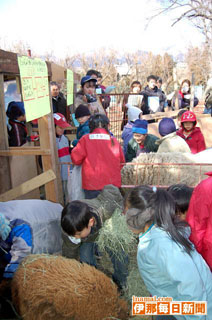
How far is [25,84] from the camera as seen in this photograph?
244 centimetres

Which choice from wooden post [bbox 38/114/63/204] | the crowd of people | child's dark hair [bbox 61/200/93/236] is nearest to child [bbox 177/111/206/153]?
the crowd of people

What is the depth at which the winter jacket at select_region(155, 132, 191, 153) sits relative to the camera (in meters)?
4.27

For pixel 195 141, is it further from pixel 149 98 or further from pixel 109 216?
pixel 149 98

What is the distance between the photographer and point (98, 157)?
3.27 metres

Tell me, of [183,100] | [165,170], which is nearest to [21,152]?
[165,170]

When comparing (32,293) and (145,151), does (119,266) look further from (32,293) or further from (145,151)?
(145,151)

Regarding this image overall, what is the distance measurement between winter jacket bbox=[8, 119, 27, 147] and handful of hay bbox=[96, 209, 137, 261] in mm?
1896

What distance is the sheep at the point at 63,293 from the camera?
6.35ft

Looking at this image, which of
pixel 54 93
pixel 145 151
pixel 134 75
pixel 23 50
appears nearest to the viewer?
pixel 145 151

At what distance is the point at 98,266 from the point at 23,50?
58.3 ft

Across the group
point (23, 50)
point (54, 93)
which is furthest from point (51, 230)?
point (23, 50)

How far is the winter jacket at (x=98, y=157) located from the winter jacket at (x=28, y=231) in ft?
1.82

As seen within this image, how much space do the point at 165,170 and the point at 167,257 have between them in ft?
6.86

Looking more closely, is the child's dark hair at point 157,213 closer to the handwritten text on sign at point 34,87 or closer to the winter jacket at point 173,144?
the handwritten text on sign at point 34,87
